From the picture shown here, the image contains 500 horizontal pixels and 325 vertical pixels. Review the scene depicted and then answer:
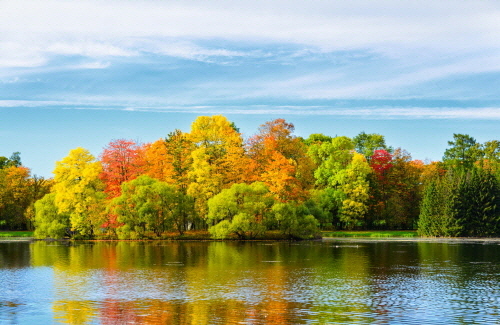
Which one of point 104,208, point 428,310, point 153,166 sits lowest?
point 428,310

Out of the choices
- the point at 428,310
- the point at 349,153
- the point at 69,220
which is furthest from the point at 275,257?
the point at 349,153

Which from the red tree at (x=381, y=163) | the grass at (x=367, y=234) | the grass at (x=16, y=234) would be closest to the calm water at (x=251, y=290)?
the grass at (x=367, y=234)

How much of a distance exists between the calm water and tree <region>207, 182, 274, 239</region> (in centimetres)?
2447

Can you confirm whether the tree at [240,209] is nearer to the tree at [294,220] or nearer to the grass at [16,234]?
the tree at [294,220]

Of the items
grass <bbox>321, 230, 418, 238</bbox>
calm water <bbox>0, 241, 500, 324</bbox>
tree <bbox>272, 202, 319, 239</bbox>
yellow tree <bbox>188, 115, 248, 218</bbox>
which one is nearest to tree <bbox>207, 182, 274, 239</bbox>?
tree <bbox>272, 202, 319, 239</bbox>

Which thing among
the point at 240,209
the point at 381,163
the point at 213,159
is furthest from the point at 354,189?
the point at 240,209

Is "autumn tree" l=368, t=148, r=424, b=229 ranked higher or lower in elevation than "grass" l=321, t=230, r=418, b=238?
higher

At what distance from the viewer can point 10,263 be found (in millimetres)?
49594

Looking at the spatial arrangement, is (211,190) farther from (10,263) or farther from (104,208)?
(10,263)

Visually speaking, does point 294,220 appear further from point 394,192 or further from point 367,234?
point 394,192

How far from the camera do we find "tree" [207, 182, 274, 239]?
7900 cm

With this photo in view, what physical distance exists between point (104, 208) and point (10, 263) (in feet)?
120

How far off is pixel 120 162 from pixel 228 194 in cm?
2046

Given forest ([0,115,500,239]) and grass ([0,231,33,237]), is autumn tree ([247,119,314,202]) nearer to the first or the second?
forest ([0,115,500,239])
